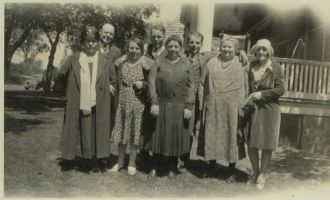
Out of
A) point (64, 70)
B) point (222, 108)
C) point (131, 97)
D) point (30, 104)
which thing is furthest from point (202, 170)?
point (30, 104)

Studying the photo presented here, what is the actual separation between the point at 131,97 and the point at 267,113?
4.63 feet

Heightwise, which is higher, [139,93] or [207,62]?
[207,62]

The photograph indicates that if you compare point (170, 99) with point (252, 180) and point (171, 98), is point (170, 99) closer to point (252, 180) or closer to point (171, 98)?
point (171, 98)

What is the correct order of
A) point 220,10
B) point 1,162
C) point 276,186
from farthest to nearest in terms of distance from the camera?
point 220,10
point 276,186
point 1,162

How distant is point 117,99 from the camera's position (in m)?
4.55

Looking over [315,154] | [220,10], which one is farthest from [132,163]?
[220,10]

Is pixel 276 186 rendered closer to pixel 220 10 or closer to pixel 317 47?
pixel 317 47

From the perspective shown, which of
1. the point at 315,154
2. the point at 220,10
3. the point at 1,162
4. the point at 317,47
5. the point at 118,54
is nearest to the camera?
the point at 1,162

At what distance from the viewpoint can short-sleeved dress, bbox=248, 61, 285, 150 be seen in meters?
4.20

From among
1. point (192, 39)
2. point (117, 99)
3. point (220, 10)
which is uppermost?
point (220, 10)

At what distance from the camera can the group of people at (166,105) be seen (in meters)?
4.31

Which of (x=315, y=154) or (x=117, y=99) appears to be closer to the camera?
(x=117, y=99)

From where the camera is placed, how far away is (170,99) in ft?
14.3

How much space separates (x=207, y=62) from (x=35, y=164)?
2.26 meters
